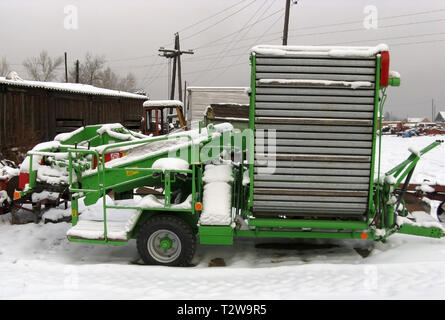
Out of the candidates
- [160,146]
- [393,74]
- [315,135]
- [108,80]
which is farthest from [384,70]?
[108,80]

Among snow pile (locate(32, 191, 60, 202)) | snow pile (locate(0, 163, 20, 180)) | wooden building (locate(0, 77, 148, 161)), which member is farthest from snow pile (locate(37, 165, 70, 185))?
wooden building (locate(0, 77, 148, 161))

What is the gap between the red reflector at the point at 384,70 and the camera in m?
5.01

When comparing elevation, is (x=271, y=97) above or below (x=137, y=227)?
above

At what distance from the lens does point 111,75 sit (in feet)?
208

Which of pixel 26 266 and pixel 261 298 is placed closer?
pixel 261 298

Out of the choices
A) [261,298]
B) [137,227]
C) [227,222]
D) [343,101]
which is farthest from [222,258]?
[343,101]

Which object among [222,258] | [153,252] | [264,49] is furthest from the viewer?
[222,258]

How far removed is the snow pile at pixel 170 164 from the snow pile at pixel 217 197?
34 centimetres

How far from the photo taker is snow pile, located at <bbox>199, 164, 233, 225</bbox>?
539 cm

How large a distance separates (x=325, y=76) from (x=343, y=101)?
39 cm

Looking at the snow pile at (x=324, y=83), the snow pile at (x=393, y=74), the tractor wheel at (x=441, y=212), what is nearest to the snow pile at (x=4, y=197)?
the snow pile at (x=324, y=83)

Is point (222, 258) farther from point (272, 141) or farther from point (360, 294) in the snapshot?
point (360, 294)

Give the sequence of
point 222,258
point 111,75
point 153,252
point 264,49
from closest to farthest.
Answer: point 264,49 < point 153,252 < point 222,258 < point 111,75

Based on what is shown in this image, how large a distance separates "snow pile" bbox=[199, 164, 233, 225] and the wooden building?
10.4 meters
